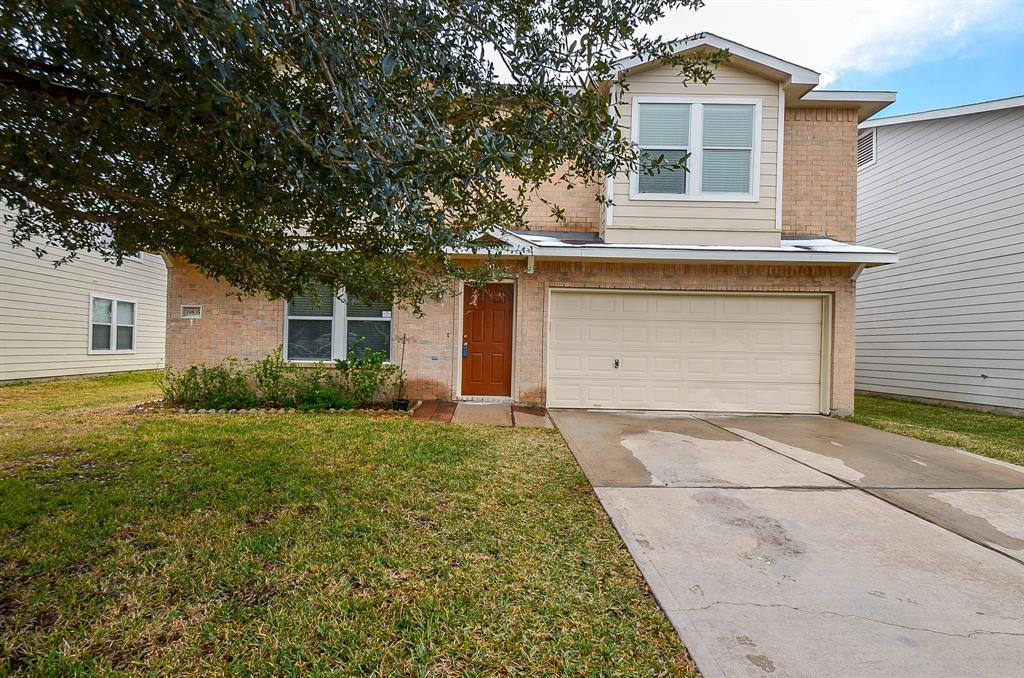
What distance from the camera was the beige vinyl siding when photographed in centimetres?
807

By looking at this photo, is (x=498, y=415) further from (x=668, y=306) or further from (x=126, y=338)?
(x=126, y=338)

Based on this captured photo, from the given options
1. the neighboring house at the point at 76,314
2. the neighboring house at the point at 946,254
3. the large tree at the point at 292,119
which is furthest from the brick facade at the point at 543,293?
the neighboring house at the point at 76,314

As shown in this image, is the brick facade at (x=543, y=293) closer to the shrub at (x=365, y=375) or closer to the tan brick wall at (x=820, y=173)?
the shrub at (x=365, y=375)

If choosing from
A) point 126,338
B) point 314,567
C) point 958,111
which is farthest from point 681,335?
point 126,338

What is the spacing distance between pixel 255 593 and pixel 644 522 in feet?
8.16

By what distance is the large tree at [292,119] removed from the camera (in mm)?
2475

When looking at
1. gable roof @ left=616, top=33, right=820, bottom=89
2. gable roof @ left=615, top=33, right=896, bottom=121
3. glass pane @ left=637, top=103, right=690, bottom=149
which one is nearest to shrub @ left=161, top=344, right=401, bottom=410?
glass pane @ left=637, top=103, right=690, bottom=149

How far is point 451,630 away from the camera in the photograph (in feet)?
7.29

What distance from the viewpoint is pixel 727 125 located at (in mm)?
8109

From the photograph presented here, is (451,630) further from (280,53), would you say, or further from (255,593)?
(280,53)

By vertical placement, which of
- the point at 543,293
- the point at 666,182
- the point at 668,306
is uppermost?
the point at 666,182

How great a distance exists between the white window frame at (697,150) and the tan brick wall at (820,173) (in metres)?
1.02

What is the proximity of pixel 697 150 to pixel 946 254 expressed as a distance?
22.0 ft

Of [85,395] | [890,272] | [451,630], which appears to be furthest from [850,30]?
[85,395]
